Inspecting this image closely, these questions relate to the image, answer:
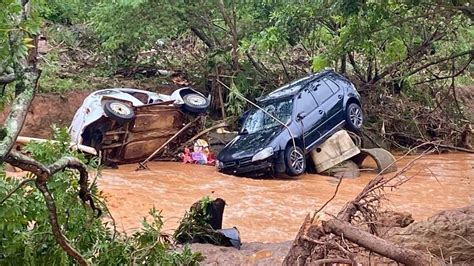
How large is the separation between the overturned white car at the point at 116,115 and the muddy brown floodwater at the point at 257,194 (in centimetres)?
77

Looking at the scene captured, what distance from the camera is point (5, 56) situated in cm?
245

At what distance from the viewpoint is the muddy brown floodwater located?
369 inches

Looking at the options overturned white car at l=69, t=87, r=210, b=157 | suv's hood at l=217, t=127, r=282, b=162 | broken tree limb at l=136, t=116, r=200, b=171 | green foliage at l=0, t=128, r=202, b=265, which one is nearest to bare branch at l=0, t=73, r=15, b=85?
green foliage at l=0, t=128, r=202, b=265

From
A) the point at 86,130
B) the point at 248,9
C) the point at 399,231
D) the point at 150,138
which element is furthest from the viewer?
the point at 248,9

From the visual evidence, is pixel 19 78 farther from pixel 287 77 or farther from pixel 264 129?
pixel 287 77

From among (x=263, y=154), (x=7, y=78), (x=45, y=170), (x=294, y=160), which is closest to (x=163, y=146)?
(x=263, y=154)

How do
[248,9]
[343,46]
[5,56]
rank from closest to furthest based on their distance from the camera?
[5,56] → [343,46] → [248,9]

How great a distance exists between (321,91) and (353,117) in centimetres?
100

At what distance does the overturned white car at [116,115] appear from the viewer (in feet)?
42.0


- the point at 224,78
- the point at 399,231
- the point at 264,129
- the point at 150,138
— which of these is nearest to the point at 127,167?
the point at 150,138

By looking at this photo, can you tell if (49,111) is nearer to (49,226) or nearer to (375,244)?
(49,226)

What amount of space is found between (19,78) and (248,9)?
562 inches

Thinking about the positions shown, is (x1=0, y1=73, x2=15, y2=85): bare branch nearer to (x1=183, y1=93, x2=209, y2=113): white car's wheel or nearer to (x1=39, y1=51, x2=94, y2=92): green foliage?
(x1=183, y1=93, x2=209, y2=113): white car's wheel

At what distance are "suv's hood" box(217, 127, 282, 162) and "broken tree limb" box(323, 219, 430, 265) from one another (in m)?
9.10
